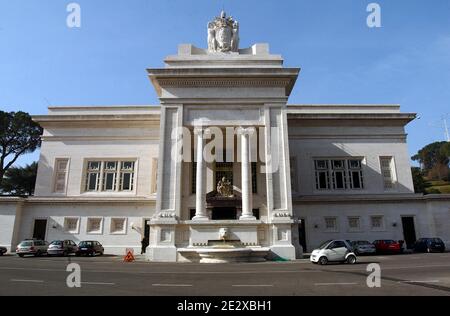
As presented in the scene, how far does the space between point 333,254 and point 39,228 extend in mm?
26560

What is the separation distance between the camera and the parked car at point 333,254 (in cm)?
1877

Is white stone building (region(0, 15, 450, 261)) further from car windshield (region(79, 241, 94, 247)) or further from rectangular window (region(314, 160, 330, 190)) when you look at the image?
car windshield (region(79, 241, 94, 247))

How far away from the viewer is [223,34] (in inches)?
1144

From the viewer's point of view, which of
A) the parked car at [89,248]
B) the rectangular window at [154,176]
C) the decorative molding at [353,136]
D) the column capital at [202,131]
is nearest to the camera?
the column capital at [202,131]

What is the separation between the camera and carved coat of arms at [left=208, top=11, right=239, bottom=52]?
29.1m

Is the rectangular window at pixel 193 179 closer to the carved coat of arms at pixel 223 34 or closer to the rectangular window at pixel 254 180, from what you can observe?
the rectangular window at pixel 254 180

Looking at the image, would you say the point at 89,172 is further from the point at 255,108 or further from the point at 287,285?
the point at 287,285

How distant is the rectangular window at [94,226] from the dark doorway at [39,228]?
417 cm

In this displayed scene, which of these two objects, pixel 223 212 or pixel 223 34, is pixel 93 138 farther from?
pixel 223 34

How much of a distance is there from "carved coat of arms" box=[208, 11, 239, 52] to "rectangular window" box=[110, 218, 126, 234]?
17.8m

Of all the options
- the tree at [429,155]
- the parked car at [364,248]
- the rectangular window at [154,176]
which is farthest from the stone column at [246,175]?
the tree at [429,155]

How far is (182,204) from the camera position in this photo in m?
25.8

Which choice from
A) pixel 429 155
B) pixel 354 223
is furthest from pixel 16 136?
pixel 429 155
